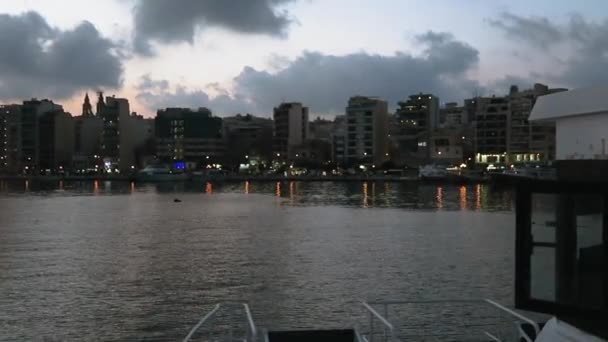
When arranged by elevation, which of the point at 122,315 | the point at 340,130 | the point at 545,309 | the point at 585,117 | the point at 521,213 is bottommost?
the point at 122,315

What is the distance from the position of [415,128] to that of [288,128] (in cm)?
2958

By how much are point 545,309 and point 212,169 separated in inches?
6550

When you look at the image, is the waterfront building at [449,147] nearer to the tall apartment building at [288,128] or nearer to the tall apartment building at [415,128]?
the tall apartment building at [415,128]

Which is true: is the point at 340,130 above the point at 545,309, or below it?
above

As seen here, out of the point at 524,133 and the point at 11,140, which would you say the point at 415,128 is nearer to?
the point at 524,133

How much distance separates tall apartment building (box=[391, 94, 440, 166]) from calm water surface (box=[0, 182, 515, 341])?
339 ft

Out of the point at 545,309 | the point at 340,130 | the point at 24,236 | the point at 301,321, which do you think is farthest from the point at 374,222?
the point at 340,130

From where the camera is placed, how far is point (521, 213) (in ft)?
18.9

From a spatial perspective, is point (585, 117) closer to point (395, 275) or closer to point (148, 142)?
point (395, 275)

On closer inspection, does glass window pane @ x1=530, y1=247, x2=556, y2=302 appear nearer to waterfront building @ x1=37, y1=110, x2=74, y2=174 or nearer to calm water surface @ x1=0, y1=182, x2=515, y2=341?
calm water surface @ x1=0, y1=182, x2=515, y2=341

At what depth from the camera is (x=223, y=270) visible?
23.0m

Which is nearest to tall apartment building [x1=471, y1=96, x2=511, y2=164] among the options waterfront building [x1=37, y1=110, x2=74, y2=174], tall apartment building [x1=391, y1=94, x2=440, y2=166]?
tall apartment building [x1=391, y1=94, x2=440, y2=166]

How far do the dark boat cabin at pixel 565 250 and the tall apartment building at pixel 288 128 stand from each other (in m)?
155

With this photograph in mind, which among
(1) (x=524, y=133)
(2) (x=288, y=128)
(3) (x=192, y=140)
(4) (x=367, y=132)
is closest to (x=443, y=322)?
(1) (x=524, y=133)
